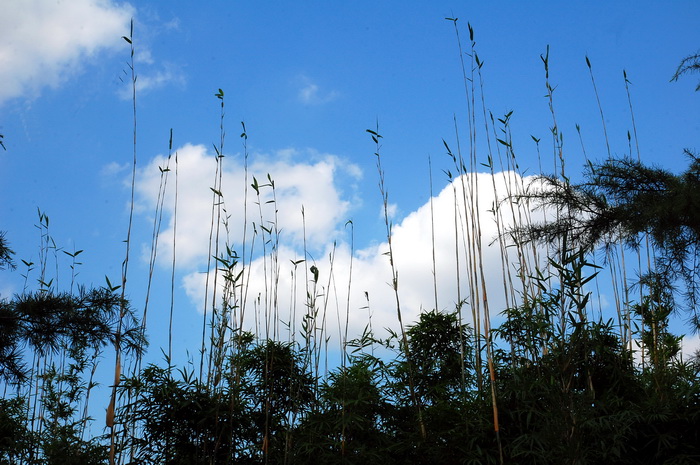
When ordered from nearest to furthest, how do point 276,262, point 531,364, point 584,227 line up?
1. point 531,364
2. point 276,262
3. point 584,227

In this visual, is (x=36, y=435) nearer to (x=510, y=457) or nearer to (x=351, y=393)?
(x=351, y=393)

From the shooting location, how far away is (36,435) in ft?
9.59

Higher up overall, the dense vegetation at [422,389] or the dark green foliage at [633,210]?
the dark green foliage at [633,210]

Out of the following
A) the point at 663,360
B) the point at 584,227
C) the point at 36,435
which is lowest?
the point at 36,435

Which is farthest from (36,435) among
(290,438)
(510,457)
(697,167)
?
A: (697,167)

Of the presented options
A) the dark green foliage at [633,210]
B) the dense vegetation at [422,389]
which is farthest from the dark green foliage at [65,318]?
the dark green foliage at [633,210]

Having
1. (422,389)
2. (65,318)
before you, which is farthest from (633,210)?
(65,318)

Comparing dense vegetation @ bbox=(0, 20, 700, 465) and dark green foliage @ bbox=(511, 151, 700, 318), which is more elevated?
dark green foliage @ bbox=(511, 151, 700, 318)

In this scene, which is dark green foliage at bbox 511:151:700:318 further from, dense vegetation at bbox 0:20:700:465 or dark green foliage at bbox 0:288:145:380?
dark green foliage at bbox 0:288:145:380

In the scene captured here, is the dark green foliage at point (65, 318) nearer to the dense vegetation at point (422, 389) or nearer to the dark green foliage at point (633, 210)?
the dense vegetation at point (422, 389)

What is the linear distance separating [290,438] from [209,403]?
391mm

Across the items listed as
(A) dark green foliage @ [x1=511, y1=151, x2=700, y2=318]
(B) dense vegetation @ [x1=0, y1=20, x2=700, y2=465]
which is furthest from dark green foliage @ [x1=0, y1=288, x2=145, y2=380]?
(A) dark green foliage @ [x1=511, y1=151, x2=700, y2=318]

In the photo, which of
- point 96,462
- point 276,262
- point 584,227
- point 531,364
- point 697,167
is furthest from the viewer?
point 584,227

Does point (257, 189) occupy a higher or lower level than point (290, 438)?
higher
